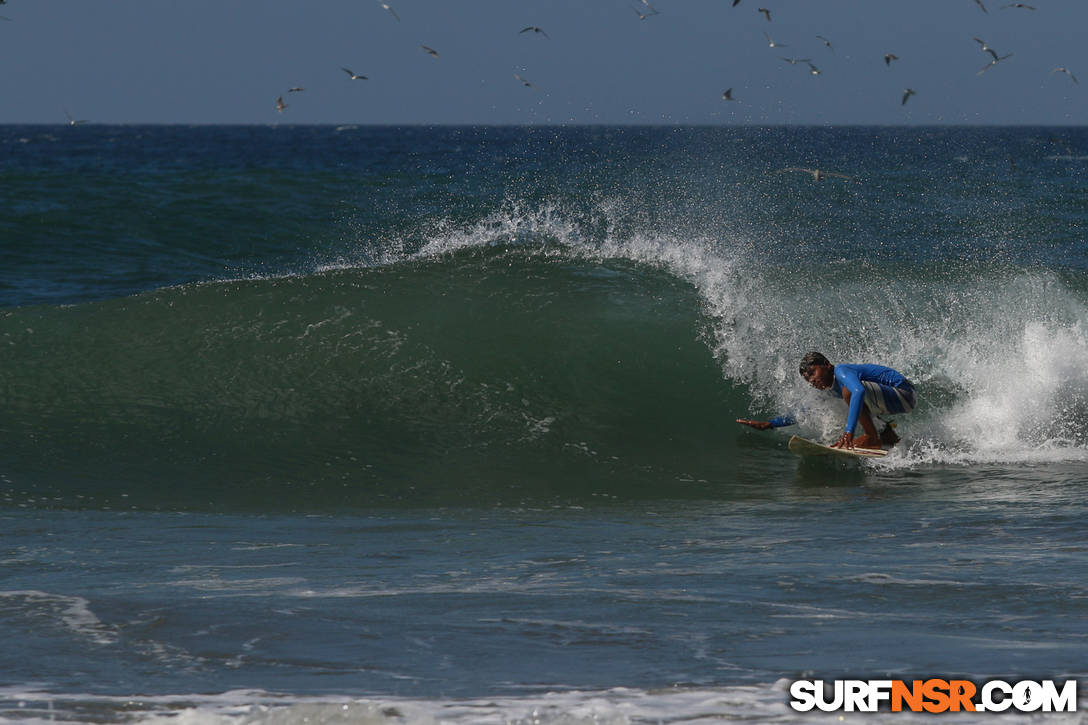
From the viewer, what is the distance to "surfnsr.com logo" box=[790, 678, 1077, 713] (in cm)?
374

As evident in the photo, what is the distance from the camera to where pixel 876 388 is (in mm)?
9352

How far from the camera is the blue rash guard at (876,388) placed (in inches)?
366

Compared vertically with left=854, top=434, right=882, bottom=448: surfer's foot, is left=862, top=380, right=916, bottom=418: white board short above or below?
above

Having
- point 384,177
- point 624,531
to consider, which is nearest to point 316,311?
point 624,531

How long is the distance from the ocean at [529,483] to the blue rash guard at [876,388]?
37 cm

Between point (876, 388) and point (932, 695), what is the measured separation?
18.8 ft

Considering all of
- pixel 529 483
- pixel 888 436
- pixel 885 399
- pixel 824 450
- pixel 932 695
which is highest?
pixel 885 399

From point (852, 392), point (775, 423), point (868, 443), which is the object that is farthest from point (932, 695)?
point (775, 423)

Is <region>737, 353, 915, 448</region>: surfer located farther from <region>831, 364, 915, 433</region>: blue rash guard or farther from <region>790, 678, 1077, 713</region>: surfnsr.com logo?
<region>790, 678, 1077, 713</region>: surfnsr.com logo

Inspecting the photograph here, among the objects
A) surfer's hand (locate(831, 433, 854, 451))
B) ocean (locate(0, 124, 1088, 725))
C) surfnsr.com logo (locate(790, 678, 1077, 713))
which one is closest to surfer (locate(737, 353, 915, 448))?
surfer's hand (locate(831, 433, 854, 451))

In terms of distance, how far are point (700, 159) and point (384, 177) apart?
10.7m

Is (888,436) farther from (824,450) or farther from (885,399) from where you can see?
(824,450)

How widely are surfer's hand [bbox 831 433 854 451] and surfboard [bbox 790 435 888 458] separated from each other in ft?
0.09

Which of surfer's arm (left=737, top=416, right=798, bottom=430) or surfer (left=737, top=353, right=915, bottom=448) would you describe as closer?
surfer (left=737, top=353, right=915, bottom=448)
